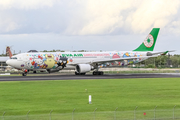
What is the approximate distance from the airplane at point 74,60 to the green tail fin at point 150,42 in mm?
1148

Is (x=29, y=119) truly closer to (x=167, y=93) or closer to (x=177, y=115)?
(x=177, y=115)

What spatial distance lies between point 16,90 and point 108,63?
1304 inches

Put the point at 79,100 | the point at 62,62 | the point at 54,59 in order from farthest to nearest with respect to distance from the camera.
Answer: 1. the point at 62,62
2. the point at 54,59
3. the point at 79,100

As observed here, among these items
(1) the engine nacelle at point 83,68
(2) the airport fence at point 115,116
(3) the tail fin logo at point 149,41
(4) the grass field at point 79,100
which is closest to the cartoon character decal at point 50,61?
(1) the engine nacelle at point 83,68

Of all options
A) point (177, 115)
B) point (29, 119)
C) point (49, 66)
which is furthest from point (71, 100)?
point (49, 66)

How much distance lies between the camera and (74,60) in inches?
2606

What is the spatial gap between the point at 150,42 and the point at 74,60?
21360 mm

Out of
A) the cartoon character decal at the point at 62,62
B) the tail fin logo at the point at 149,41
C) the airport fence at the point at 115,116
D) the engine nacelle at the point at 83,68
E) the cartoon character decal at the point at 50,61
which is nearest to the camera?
the airport fence at the point at 115,116

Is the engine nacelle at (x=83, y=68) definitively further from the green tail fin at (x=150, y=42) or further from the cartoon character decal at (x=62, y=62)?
the green tail fin at (x=150, y=42)

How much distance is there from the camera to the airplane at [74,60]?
2473 inches

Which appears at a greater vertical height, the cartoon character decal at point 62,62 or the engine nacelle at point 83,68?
the cartoon character decal at point 62,62

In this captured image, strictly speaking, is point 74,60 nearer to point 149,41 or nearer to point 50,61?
point 50,61

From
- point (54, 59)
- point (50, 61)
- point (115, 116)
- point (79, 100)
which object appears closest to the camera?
point (115, 116)

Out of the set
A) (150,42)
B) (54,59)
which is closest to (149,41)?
(150,42)
